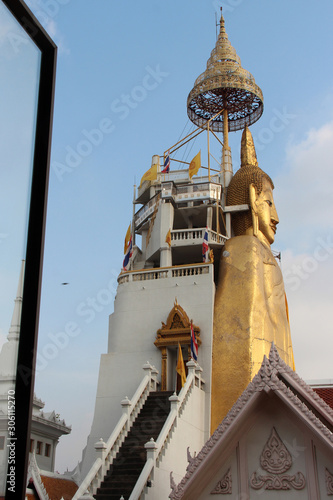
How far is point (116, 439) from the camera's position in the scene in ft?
54.0

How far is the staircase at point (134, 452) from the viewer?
14.9 meters

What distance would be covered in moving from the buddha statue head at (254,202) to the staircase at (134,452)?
10143mm

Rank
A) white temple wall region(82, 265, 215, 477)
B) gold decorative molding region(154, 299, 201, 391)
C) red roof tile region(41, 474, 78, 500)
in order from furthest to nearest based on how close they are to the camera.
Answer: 1. gold decorative molding region(154, 299, 201, 391)
2. white temple wall region(82, 265, 215, 477)
3. red roof tile region(41, 474, 78, 500)

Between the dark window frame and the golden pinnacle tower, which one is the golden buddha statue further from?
the dark window frame

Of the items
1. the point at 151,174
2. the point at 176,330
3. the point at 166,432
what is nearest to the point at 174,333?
the point at 176,330

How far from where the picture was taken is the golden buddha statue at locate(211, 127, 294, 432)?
21.1m

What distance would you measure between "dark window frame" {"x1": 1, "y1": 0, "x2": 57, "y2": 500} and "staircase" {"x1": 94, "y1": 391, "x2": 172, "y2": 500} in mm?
12205

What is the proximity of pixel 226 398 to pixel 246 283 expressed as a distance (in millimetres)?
4887

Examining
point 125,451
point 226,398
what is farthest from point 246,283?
point 125,451

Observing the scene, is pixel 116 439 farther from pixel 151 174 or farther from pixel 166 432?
pixel 151 174

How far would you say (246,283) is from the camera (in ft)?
76.8

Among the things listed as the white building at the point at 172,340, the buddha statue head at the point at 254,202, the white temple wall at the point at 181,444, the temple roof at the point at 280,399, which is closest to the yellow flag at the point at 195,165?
the white building at the point at 172,340

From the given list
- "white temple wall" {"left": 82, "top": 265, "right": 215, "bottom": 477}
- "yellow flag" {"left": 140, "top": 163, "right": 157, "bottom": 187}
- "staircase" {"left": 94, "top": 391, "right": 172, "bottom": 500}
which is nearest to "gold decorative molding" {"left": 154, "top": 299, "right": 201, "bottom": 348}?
"white temple wall" {"left": 82, "top": 265, "right": 215, "bottom": 477}

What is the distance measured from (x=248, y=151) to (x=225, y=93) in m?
3.79
